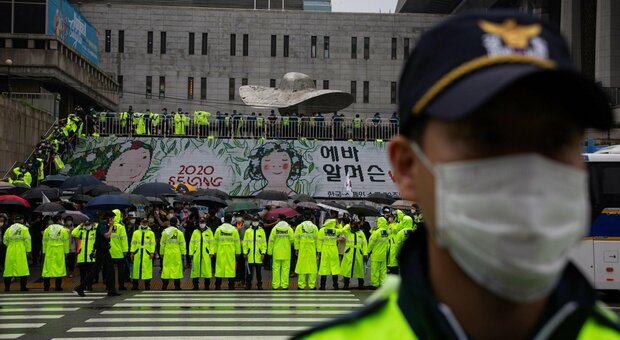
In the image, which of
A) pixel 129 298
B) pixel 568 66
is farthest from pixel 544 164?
pixel 129 298

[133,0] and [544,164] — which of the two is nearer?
[544,164]

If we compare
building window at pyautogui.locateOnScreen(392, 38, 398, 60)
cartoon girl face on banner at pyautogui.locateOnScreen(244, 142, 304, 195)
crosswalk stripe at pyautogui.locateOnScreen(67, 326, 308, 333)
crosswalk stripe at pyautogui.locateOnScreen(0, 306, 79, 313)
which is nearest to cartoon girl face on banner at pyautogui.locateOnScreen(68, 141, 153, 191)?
cartoon girl face on banner at pyautogui.locateOnScreen(244, 142, 304, 195)

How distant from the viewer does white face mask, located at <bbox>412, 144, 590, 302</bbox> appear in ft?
4.44

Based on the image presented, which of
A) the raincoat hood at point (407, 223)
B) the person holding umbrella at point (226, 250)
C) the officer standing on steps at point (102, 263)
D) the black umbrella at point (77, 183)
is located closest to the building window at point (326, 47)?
the black umbrella at point (77, 183)

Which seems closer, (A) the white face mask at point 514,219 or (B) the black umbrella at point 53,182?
(A) the white face mask at point 514,219

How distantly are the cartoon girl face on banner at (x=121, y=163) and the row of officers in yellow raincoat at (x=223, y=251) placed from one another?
51.7ft

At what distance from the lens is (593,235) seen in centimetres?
1527

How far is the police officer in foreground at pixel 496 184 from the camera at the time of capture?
4.49 feet

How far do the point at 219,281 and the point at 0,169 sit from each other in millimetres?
13747

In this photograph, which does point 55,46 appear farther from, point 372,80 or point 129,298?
point 372,80

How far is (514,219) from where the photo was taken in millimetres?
1353

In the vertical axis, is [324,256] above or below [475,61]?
below

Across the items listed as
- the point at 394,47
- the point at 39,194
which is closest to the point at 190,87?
the point at 394,47

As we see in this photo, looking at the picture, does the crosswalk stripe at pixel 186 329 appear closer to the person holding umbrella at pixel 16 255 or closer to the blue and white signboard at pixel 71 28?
the person holding umbrella at pixel 16 255
